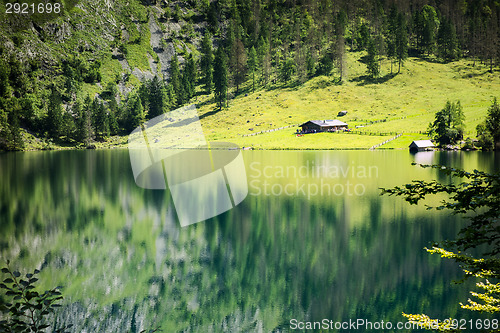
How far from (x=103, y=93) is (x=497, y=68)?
17369 centimetres

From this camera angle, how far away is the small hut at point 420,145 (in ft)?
319

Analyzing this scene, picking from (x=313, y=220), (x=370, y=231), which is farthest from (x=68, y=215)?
(x=370, y=231)

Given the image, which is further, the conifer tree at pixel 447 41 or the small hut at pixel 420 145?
the conifer tree at pixel 447 41

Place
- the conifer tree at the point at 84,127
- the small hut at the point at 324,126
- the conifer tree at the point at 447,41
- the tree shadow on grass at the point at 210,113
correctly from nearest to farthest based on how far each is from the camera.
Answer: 1. the small hut at the point at 324,126
2. the conifer tree at the point at 84,127
3. the tree shadow on grass at the point at 210,113
4. the conifer tree at the point at 447,41

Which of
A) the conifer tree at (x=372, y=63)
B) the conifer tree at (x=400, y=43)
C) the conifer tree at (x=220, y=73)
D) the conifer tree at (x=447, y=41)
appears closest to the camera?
the conifer tree at (x=220, y=73)

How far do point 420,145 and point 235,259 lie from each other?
85710 mm

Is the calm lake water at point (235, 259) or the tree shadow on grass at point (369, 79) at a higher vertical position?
the tree shadow on grass at point (369, 79)

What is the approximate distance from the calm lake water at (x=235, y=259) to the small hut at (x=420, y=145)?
195 feet

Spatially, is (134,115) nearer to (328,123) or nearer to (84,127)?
(84,127)

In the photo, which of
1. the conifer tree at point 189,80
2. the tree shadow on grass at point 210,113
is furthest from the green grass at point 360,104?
the conifer tree at point 189,80

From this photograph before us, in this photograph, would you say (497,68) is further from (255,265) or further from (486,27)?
(255,265)

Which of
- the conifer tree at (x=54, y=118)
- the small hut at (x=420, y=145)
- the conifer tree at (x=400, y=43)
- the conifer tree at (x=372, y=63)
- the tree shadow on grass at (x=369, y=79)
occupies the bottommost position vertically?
the small hut at (x=420, y=145)

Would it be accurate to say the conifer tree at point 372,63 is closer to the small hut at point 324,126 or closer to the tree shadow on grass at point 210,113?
the small hut at point 324,126

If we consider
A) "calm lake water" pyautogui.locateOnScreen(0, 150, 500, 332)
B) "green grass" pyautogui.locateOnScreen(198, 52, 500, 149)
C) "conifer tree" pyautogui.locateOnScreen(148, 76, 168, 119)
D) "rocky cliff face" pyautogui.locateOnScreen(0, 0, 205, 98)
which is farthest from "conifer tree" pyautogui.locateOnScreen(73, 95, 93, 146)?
"calm lake water" pyautogui.locateOnScreen(0, 150, 500, 332)
